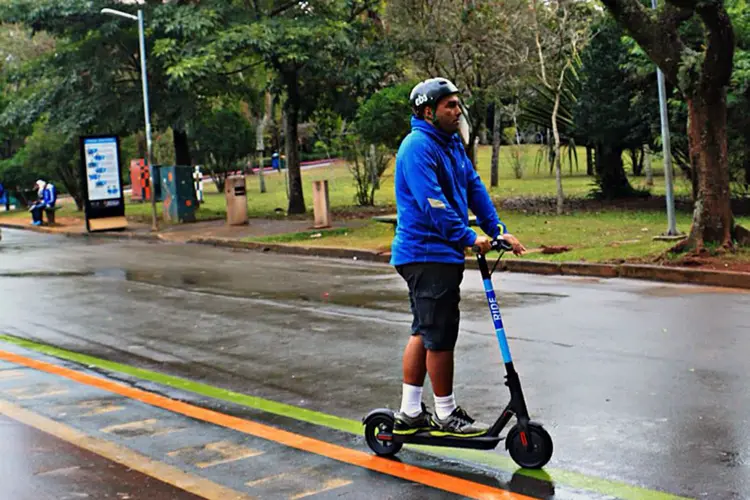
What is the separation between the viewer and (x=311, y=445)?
18.3ft

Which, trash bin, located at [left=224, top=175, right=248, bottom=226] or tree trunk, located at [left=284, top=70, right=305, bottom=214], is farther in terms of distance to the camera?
tree trunk, located at [left=284, top=70, right=305, bottom=214]

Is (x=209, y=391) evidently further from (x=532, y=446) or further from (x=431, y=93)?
(x=431, y=93)

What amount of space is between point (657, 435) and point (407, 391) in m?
1.49

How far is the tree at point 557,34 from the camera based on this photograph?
21922 mm

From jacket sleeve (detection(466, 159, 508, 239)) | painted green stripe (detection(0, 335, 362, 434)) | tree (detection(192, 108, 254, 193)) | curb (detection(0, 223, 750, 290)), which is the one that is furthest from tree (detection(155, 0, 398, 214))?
jacket sleeve (detection(466, 159, 508, 239))

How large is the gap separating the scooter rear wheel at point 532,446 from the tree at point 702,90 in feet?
29.5

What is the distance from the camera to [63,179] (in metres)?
39.4

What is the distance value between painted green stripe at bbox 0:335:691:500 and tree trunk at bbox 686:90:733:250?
8.22 m

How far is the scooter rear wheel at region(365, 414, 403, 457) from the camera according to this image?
5227 mm

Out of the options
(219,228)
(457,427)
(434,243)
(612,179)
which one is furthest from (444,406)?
(612,179)

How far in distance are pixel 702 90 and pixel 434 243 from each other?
9.10 meters

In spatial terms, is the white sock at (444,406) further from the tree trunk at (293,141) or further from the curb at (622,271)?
the tree trunk at (293,141)

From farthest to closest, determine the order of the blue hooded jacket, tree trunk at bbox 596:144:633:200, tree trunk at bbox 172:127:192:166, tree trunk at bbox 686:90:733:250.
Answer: tree trunk at bbox 172:127:192:166
tree trunk at bbox 596:144:633:200
tree trunk at bbox 686:90:733:250
the blue hooded jacket

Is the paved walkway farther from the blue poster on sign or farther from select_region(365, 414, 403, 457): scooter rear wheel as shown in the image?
select_region(365, 414, 403, 457): scooter rear wheel
